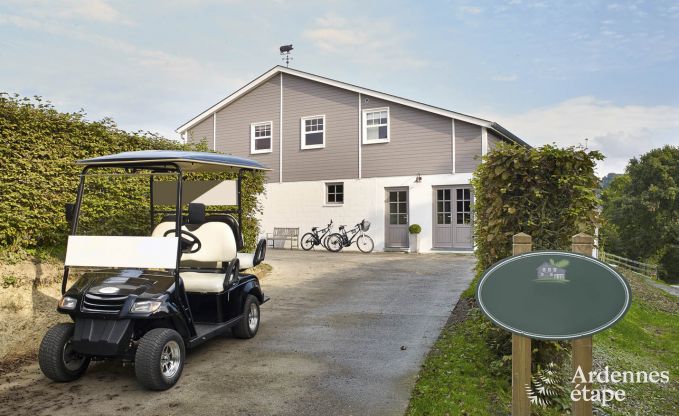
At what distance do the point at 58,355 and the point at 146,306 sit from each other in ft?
3.03

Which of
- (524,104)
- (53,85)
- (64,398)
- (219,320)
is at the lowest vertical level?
(64,398)

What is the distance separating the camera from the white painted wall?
16.7 m

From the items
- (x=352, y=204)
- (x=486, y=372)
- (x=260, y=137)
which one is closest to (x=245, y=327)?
(x=486, y=372)

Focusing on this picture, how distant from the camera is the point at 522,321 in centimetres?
275

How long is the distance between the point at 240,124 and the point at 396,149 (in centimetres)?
728

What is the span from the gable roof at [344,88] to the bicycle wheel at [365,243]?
518 centimetres

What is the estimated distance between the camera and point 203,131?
69.8ft

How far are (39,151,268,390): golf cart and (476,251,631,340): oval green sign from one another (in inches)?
108

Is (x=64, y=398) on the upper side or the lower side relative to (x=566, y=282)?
lower

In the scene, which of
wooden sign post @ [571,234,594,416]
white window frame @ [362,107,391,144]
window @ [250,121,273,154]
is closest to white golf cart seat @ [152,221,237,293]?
wooden sign post @ [571,234,594,416]

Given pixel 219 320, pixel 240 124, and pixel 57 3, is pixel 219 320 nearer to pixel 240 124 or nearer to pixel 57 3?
pixel 57 3

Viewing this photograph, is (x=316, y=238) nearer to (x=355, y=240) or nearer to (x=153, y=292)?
(x=355, y=240)

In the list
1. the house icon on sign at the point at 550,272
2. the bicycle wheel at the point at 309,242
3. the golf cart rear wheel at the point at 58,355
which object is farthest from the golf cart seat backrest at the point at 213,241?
the bicycle wheel at the point at 309,242

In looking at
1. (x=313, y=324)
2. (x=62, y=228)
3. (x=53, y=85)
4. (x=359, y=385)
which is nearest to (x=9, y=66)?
(x=53, y=85)
